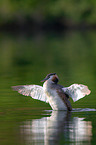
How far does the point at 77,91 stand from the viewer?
36.3ft

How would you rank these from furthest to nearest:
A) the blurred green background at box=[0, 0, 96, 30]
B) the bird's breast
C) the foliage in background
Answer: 1. the blurred green background at box=[0, 0, 96, 30]
2. the foliage in background
3. the bird's breast

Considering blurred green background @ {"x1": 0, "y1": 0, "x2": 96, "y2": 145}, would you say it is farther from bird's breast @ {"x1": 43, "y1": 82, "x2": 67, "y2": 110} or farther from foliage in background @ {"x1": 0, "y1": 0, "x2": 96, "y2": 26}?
bird's breast @ {"x1": 43, "y1": 82, "x2": 67, "y2": 110}

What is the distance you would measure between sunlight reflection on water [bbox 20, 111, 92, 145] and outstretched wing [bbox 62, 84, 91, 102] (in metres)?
0.56

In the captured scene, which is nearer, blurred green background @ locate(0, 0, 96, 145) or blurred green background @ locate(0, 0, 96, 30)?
blurred green background @ locate(0, 0, 96, 145)

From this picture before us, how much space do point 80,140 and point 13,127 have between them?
156cm

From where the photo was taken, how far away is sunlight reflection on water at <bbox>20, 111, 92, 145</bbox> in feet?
27.2

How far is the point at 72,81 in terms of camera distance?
16.9 m

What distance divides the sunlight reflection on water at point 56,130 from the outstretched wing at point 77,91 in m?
0.56

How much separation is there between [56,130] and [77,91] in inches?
84.4

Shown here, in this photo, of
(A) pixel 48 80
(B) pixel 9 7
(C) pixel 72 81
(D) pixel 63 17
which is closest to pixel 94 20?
(D) pixel 63 17

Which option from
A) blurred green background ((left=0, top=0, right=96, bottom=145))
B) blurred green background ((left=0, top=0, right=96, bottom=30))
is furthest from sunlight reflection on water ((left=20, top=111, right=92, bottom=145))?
blurred green background ((left=0, top=0, right=96, bottom=30))

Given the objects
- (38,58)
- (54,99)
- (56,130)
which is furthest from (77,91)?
(38,58)

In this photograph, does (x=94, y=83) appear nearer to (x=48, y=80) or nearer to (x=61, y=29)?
(x=48, y=80)

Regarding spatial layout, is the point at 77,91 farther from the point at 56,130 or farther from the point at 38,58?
the point at 38,58
